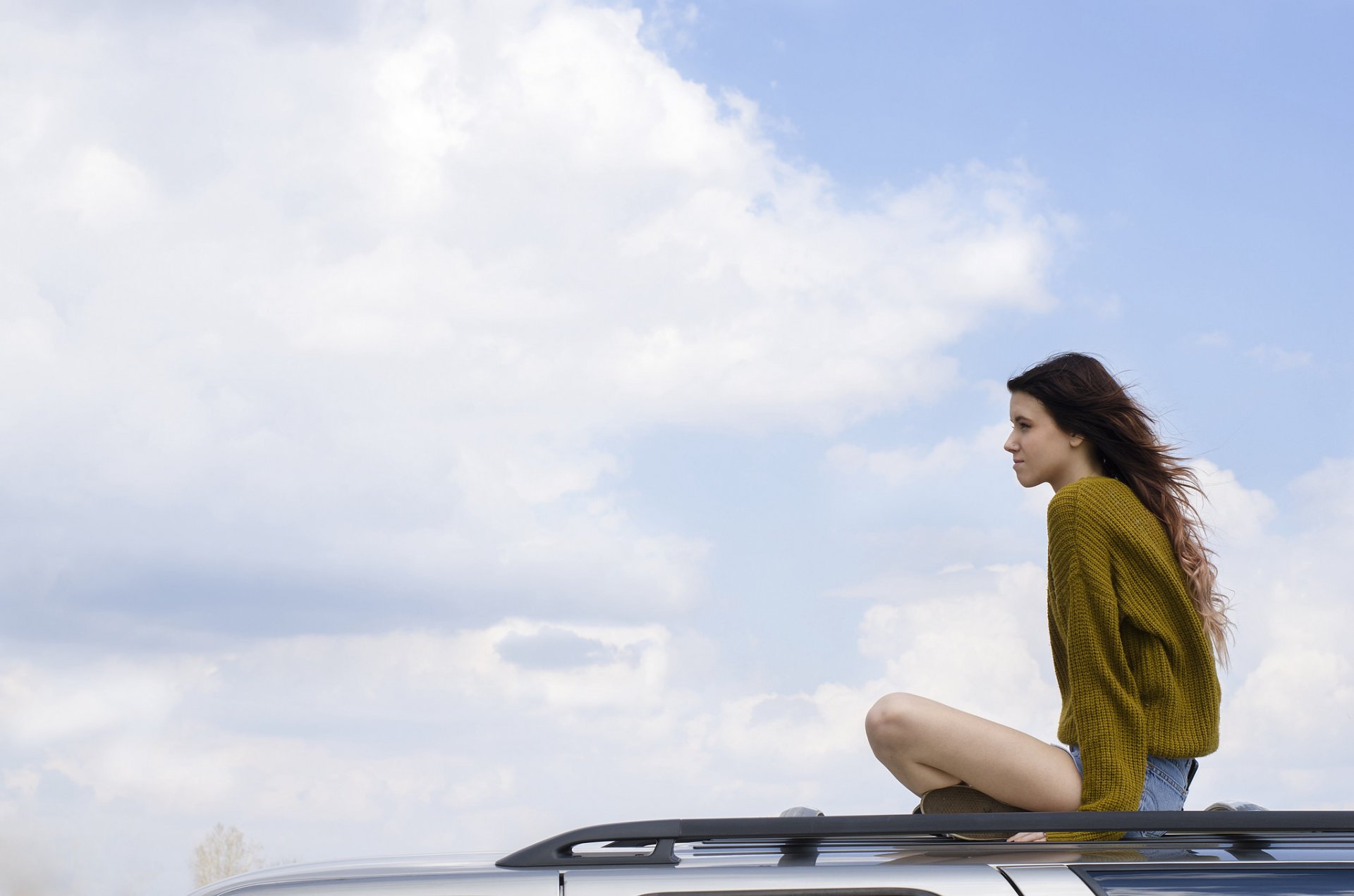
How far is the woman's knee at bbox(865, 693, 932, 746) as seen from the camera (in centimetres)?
307

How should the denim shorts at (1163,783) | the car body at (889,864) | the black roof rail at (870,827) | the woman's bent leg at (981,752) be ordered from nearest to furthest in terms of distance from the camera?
the car body at (889,864) < the black roof rail at (870,827) < the woman's bent leg at (981,752) < the denim shorts at (1163,783)

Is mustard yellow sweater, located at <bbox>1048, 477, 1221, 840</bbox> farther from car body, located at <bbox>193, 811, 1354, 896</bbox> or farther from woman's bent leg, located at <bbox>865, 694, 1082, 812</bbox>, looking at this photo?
car body, located at <bbox>193, 811, 1354, 896</bbox>

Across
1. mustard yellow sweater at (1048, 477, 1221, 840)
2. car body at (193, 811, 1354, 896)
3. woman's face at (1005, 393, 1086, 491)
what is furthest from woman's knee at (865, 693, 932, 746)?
woman's face at (1005, 393, 1086, 491)

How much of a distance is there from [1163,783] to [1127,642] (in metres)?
0.35

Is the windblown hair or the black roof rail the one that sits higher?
the windblown hair

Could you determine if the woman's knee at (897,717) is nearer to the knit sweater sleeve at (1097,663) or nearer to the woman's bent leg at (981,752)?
the woman's bent leg at (981,752)

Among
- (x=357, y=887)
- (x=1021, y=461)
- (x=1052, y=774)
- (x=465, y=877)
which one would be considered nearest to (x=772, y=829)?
(x=465, y=877)

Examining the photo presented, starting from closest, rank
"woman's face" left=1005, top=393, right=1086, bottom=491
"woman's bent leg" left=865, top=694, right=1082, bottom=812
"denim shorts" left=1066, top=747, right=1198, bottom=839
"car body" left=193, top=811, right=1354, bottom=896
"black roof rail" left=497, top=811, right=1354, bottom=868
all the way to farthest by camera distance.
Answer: "car body" left=193, top=811, right=1354, bottom=896 → "black roof rail" left=497, top=811, right=1354, bottom=868 → "woman's bent leg" left=865, top=694, right=1082, bottom=812 → "denim shorts" left=1066, top=747, right=1198, bottom=839 → "woman's face" left=1005, top=393, right=1086, bottom=491

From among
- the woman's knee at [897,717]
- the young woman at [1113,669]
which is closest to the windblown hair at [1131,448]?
the young woman at [1113,669]

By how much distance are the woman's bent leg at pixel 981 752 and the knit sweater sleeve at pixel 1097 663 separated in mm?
75

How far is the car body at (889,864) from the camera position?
2.20 metres

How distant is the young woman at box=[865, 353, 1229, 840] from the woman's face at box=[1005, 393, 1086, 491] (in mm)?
105

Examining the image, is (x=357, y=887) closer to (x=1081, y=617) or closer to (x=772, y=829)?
(x=772, y=829)

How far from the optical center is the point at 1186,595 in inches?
127
